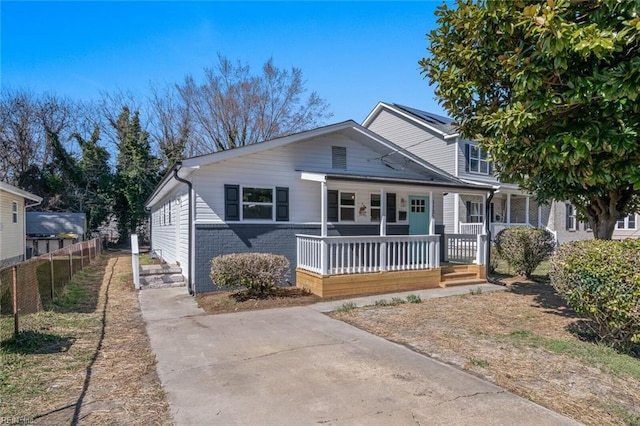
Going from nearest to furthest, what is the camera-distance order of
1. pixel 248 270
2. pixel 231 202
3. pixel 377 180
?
pixel 248 270
pixel 231 202
pixel 377 180

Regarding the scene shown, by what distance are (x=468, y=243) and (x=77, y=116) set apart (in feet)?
98.8

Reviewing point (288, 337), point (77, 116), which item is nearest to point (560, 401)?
point (288, 337)

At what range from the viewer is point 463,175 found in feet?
63.4

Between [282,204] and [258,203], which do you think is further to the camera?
[282,204]

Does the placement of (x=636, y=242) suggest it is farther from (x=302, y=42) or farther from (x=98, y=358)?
(x=302, y=42)

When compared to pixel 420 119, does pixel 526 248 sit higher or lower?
lower

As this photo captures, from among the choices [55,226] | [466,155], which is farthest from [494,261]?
[55,226]

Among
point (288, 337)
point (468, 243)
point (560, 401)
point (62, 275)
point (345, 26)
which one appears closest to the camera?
point (560, 401)

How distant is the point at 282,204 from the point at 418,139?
13.2 m

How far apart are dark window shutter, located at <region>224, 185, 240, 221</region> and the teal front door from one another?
6050 mm

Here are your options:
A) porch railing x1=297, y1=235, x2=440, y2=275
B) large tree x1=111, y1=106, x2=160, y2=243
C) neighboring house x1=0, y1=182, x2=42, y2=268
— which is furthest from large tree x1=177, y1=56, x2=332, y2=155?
porch railing x1=297, y1=235, x2=440, y2=275

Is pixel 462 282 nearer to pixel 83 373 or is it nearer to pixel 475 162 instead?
pixel 83 373

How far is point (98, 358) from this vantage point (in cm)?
503

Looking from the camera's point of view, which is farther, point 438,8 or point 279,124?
point 279,124
